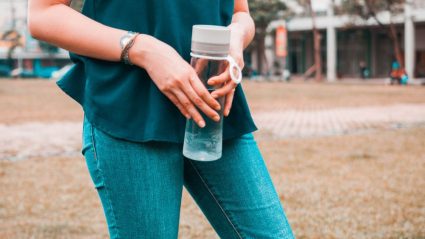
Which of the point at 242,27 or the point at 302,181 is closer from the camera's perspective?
the point at 242,27

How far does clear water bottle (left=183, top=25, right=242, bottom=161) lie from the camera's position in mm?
1369

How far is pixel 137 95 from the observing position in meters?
1.47

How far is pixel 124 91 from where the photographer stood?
4.81ft

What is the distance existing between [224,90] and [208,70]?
0.06 m

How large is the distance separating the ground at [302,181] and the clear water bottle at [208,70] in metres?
3.11

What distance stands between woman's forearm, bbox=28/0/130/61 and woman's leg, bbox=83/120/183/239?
195 millimetres

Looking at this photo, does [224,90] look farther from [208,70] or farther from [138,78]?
[138,78]

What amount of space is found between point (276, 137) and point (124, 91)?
9.04 metres

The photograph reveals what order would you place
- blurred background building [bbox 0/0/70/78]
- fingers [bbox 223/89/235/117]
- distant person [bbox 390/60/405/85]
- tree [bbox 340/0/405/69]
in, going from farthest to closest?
1. blurred background building [bbox 0/0/70/78]
2. tree [bbox 340/0/405/69]
3. distant person [bbox 390/60/405/85]
4. fingers [bbox 223/89/235/117]

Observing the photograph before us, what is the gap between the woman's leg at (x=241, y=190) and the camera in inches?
63.0

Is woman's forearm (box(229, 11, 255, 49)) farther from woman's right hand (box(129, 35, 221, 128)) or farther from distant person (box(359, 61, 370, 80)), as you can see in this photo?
distant person (box(359, 61, 370, 80))

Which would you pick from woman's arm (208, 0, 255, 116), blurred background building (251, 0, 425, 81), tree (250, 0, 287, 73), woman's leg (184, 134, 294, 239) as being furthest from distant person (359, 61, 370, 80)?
A: woman's leg (184, 134, 294, 239)

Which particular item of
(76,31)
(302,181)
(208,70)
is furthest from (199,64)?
(302,181)

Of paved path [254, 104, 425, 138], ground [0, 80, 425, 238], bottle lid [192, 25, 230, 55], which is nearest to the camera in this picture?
bottle lid [192, 25, 230, 55]
